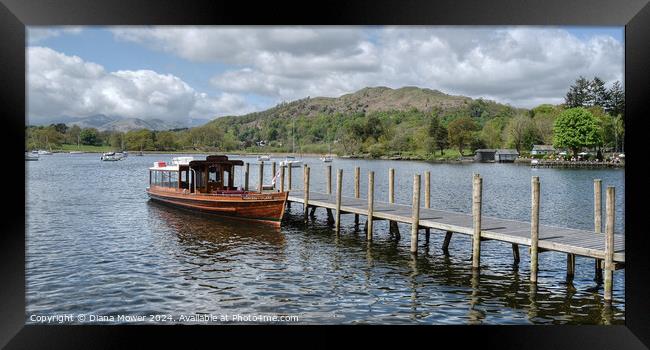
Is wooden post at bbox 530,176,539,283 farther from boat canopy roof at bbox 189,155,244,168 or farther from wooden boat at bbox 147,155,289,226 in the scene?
boat canopy roof at bbox 189,155,244,168

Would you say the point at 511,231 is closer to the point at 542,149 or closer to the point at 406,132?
the point at 542,149

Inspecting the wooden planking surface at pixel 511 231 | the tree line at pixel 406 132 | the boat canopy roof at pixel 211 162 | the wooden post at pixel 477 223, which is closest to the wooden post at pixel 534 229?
the wooden planking surface at pixel 511 231

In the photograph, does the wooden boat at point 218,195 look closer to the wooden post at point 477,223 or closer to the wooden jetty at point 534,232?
the wooden jetty at point 534,232

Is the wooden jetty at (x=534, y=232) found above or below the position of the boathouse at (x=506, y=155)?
below

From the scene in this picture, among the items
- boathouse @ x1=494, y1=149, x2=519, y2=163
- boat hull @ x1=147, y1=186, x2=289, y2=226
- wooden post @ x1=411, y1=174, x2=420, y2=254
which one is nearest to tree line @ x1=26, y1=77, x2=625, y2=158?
boathouse @ x1=494, y1=149, x2=519, y2=163

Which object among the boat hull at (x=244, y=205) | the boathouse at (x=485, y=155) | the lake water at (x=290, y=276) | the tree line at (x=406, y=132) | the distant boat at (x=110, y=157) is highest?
the tree line at (x=406, y=132)

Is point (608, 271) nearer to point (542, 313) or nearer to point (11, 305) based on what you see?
point (542, 313)

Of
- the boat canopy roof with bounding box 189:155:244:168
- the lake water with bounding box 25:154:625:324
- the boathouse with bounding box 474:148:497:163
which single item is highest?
the boathouse with bounding box 474:148:497:163

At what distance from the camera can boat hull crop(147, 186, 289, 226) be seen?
20.5 meters

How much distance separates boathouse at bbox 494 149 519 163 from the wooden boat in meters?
68.2

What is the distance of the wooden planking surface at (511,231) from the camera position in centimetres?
1124

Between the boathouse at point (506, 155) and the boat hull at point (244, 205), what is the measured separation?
230ft

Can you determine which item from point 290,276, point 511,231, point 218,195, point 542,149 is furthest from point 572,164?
point 290,276

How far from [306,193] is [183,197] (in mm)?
5763
